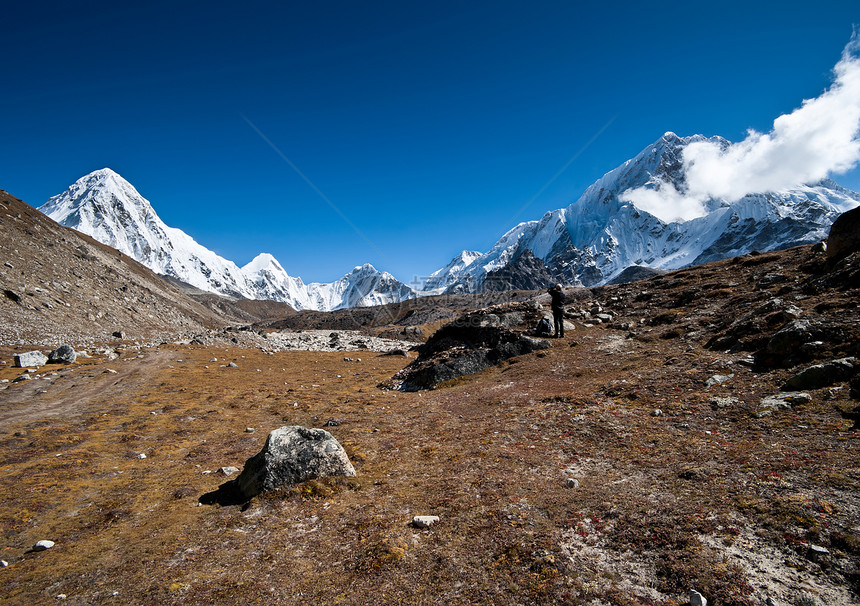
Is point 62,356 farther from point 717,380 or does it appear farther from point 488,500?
point 717,380

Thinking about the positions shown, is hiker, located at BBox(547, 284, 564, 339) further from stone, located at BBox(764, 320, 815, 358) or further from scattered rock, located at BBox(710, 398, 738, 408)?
scattered rock, located at BBox(710, 398, 738, 408)

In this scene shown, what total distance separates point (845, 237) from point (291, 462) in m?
30.5

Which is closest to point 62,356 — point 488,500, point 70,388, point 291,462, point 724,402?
point 70,388

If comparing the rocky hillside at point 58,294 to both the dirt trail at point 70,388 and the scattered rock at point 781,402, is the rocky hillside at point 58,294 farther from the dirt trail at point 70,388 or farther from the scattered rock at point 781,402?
the scattered rock at point 781,402

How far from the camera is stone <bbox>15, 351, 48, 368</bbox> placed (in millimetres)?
24845

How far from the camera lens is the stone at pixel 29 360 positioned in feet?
81.5

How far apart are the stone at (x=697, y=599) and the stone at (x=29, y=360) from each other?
37425 millimetres

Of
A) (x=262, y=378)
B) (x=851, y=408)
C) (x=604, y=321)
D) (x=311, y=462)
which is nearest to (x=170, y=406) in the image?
(x=262, y=378)

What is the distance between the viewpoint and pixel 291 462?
9.97 meters

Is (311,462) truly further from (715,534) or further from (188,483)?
(715,534)

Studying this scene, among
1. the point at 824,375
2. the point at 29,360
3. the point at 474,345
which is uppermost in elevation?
the point at 29,360

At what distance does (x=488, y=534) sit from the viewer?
716 centimetres

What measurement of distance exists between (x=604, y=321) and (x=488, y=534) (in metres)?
26.1

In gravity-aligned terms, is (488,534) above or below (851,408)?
below
